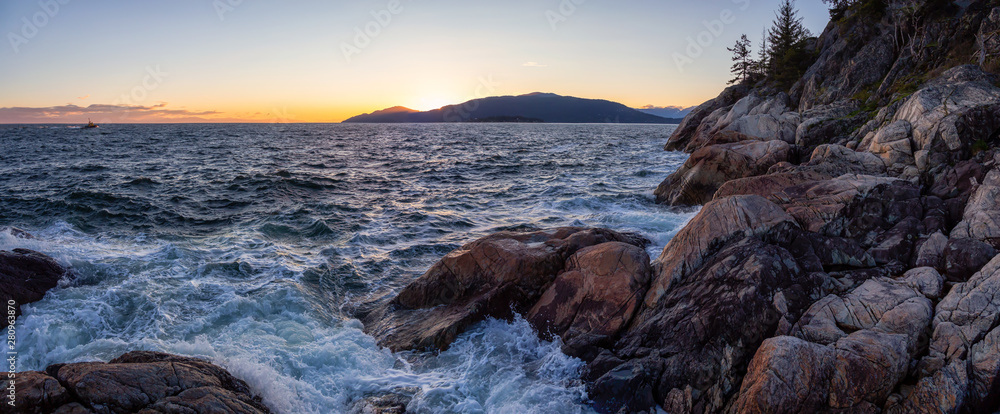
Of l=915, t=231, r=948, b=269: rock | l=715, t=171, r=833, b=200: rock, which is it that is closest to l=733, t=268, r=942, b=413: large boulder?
l=915, t=231, r=948, b=269: rock

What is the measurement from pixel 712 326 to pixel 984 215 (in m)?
5.85

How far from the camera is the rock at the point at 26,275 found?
1004 cm

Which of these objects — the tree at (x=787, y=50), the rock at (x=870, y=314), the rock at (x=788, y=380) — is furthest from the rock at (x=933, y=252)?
the tree at (x=787, y=50)

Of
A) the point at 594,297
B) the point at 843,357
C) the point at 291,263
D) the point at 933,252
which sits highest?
the point at 933,252

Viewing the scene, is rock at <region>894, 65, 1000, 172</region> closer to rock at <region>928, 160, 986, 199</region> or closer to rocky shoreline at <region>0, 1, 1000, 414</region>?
rocky shoreline at <region>0, 1, 1000, 414</region>

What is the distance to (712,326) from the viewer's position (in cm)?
770

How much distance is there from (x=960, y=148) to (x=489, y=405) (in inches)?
529

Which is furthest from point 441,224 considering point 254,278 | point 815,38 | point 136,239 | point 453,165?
point 815,38

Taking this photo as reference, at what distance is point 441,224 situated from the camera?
Result: 745 inches

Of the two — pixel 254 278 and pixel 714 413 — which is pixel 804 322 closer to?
pixel 714 413

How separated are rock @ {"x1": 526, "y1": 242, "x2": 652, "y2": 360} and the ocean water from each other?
0.53 m

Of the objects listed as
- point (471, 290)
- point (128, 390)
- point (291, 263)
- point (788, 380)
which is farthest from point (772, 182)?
point (291, 263)

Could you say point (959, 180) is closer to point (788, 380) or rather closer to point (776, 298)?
point (776, 298)

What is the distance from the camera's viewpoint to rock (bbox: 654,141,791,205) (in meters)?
19.4
